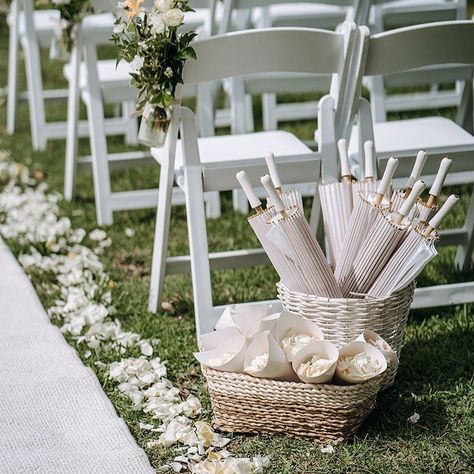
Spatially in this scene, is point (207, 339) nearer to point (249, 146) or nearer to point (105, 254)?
point (249, 146)

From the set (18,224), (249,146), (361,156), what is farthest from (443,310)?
(18,224)

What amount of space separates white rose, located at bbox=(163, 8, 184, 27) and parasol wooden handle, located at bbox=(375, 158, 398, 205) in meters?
0.80

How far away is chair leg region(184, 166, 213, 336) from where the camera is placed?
3.45 meters

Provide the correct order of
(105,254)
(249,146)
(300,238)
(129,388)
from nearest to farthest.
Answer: (300,238)
(129,388)
(249,146)
(105,254)

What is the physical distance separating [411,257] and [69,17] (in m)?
2.55

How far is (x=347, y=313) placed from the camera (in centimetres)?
307

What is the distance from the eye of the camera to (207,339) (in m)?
3.07

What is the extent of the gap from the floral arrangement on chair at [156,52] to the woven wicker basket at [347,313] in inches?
29.8

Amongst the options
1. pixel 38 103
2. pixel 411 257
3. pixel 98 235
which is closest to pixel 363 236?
pixel 411 257

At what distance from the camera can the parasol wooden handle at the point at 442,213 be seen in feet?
10.0

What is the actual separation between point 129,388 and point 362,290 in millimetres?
807

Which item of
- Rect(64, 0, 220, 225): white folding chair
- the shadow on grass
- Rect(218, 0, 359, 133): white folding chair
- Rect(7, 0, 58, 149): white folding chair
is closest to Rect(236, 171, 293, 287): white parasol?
the shadow on grass

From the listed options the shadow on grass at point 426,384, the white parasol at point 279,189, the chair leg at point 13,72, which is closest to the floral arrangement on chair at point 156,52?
the white parasol at point 279,189

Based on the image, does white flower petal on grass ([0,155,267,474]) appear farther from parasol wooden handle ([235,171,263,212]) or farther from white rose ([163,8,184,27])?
parasol wooden handle ([235,171,263,212])
